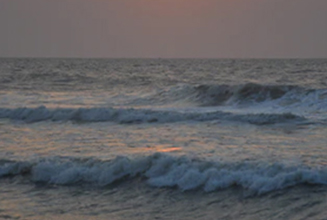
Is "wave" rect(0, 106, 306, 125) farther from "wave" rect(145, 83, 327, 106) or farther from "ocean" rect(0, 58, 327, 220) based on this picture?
"wave" rect(145, 83, 327, 106)

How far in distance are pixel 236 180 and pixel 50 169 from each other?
3600 mm

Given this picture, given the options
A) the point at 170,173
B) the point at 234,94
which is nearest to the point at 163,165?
the point at 170,173

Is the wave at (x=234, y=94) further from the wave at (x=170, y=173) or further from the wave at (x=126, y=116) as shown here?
the wave at (x=170, y=173)

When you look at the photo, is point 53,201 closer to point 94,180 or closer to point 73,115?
point 94,180

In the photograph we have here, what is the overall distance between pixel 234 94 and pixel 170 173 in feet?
51.7

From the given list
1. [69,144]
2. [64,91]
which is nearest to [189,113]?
[69,144]

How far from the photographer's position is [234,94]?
25.5m

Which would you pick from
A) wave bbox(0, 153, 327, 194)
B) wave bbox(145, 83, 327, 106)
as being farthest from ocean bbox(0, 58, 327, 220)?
wave bbox(145, 83, 327, 106)

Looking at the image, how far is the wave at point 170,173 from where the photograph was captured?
9391 mm

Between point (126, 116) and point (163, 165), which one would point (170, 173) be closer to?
point (163, 165)

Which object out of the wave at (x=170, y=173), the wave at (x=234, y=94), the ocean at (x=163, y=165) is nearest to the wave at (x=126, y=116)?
the ocean at (x=163, y=165)

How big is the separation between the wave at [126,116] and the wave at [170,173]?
23.8 feet

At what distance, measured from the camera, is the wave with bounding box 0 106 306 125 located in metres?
17.9

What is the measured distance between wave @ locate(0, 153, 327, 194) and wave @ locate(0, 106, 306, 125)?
7.26 metres
